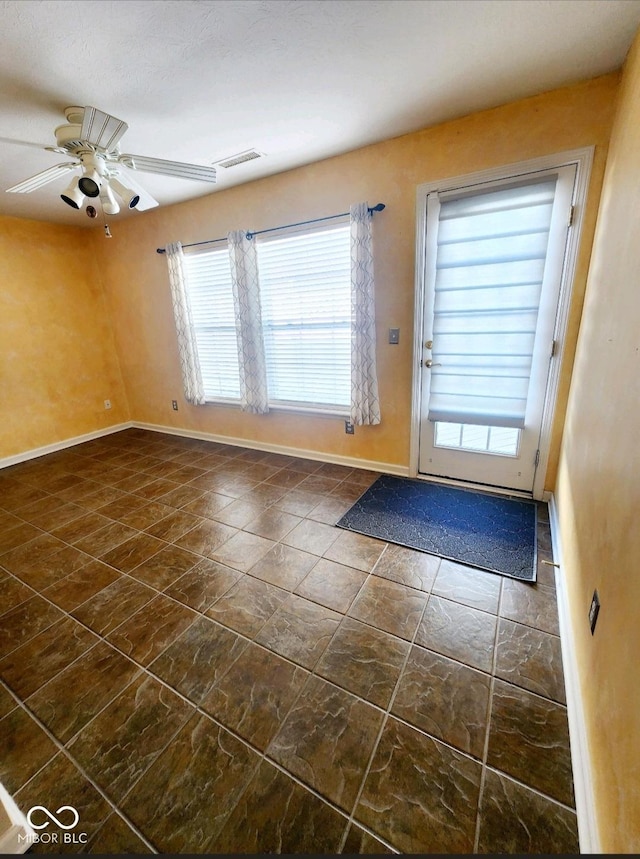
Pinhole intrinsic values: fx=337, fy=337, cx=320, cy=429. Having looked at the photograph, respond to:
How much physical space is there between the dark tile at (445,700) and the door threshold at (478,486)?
1.53m

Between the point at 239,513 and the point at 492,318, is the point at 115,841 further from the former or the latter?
the point at 492,318

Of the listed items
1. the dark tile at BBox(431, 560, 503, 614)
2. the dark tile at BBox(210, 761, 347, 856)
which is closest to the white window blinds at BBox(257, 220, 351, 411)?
the dark tile at BBox(431, 560, 503, 614)

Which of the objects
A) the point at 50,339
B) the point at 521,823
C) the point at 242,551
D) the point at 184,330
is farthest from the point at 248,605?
the point at 50,339

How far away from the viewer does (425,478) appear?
2.87m

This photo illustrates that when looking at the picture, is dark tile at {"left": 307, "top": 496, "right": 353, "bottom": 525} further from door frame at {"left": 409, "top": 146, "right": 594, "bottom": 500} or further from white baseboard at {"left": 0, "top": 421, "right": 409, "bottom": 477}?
door frame at {"left": 409, "top": 146, "right": 594, "bottom": 500}

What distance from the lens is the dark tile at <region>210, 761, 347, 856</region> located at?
0.91 m

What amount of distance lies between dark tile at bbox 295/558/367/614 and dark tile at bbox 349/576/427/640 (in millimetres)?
46

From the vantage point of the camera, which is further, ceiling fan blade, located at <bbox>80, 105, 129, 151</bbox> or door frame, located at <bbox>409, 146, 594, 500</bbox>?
door frame, located at <bbox>409, 146, 594, 500</bbox>

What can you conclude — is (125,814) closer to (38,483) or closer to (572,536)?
(572,536)

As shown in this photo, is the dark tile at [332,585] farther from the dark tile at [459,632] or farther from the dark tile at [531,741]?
the dark tile at [531,741]

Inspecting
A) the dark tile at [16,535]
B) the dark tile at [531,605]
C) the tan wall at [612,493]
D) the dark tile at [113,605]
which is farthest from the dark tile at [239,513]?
the tan wall at [612,493]

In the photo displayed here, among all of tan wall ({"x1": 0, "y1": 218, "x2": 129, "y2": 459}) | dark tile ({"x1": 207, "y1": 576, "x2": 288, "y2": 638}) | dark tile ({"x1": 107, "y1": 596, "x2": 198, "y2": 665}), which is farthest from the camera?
tan wall ({"x1": 0, "y1": 218, "x2": 129, "y2": 459})

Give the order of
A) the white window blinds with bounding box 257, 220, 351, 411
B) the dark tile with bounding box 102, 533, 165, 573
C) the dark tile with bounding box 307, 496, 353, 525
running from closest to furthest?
the dark tile with bounding box 102, 533, 165, 573 → the dark tile with bounding box 307, 496, 353, 525 → the white window blinds with bounding box 257, 220, 351, 411

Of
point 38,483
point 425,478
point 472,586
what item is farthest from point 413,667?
point 38,483
